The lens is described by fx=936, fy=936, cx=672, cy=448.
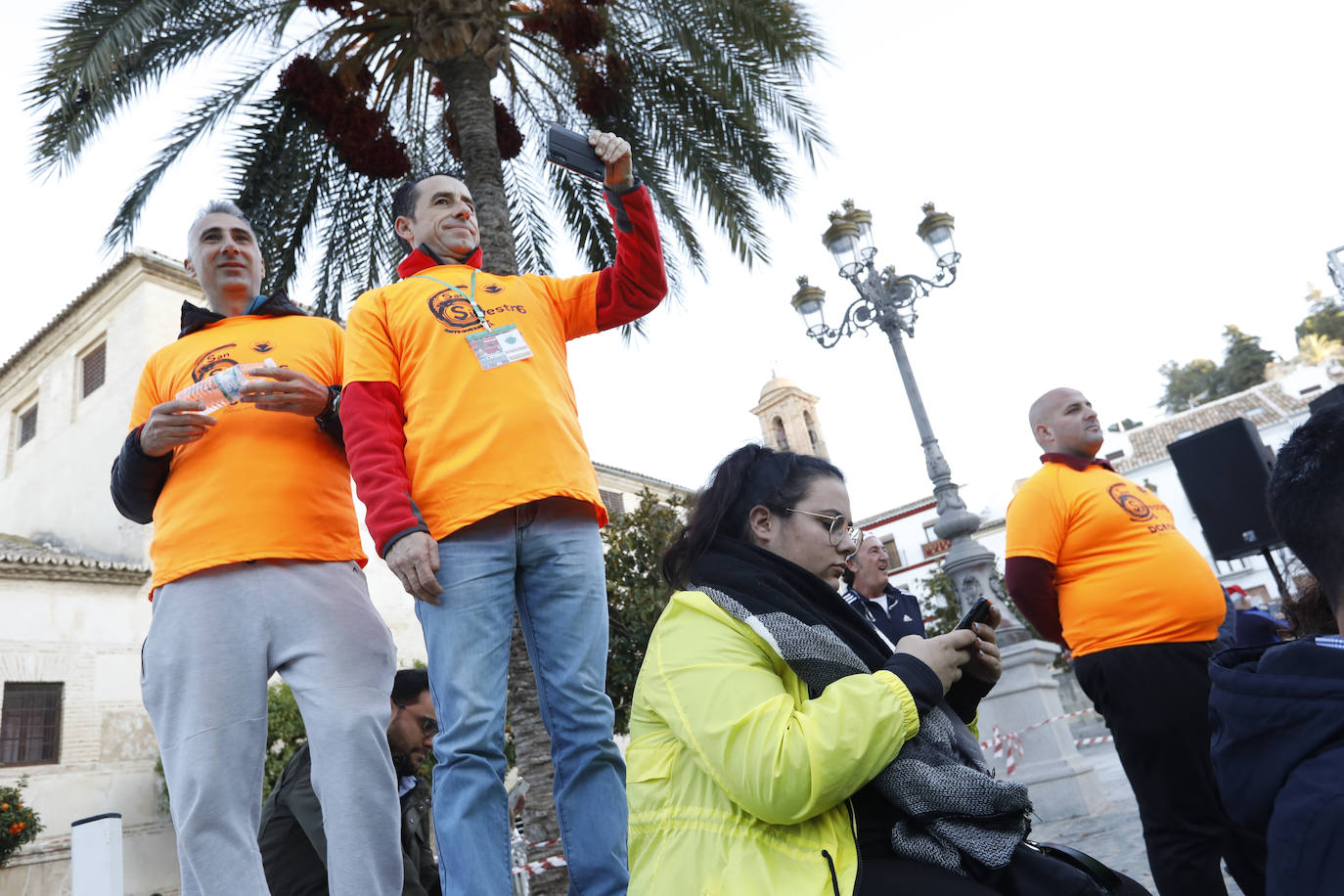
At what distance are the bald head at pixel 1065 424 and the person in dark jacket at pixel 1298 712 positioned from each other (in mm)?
2288

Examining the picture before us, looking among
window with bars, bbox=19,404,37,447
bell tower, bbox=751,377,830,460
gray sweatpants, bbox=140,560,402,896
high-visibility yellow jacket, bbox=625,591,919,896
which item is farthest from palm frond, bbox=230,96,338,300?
bell tower, bbox=751,377,830,460

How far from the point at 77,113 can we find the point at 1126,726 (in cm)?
836

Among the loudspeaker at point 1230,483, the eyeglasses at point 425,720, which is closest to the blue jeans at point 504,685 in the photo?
the eyeglasses at point 425,720

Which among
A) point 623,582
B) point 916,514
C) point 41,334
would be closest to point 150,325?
point 41,334

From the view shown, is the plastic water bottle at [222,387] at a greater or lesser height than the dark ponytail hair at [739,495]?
greater

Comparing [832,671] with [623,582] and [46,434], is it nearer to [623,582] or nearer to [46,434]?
[623,582]

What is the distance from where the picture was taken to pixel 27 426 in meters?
→ 24.3

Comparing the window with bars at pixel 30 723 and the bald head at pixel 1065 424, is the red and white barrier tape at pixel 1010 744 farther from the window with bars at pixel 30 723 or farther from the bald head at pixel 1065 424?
the window with bars at pixel 30 723

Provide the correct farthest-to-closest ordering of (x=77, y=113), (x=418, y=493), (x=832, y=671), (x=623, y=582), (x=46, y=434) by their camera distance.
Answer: (x=46, y=434) < (x=623, y=582) < (x=77, y=113) < (x=418, y=493) < (x=832, y=671)

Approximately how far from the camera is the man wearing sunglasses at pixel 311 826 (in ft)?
10.7

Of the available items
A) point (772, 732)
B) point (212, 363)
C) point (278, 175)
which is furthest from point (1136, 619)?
point (278, 175)

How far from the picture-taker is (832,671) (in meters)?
1.86

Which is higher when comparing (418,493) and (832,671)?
(418,493)

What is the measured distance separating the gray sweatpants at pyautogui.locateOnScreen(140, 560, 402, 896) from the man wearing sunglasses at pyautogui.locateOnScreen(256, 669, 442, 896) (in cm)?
56
